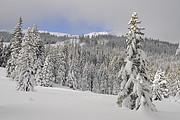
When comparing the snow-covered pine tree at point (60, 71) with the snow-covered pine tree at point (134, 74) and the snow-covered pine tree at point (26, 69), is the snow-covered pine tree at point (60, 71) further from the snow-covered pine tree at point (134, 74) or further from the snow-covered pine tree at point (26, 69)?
the snow-covered pine tree at point (134, 74)

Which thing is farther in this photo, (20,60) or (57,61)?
(57,61)

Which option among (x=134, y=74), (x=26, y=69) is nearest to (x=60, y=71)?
(x=26, y=69)

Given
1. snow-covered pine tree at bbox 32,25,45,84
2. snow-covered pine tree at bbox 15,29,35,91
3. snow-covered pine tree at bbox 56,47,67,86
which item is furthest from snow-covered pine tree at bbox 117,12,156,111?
snow-covered pine tree at bbox 56,47,67,86

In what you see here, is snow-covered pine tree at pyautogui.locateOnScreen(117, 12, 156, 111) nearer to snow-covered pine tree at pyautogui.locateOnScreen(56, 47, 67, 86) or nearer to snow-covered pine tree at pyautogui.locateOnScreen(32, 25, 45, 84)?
snow-covered pine tree at pyautogui.locateOnScreen(32, 25, 45, 84)

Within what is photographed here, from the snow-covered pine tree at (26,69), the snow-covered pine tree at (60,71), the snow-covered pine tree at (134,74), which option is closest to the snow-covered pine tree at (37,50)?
the snow-covered pine tree at (26,69)

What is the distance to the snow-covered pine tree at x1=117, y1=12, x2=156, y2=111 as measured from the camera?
1201 centimetres

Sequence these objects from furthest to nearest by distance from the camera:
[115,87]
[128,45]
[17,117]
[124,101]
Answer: [115,87] → [128,45] → [124,101] → [17,117]

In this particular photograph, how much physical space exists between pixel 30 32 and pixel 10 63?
16.8 meters

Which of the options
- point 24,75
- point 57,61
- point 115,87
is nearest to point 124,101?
point 24,75

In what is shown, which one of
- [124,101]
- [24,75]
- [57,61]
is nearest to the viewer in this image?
[124,101]

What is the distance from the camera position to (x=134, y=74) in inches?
495

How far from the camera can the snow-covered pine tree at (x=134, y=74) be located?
12008 mm

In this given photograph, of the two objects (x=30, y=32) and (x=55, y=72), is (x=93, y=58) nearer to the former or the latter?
(x=55, y=72)

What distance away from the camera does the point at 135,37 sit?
42.4 feet
